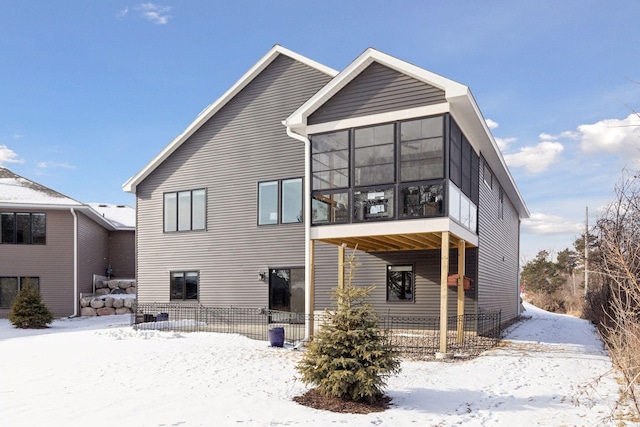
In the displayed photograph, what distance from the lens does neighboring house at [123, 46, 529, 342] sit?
40.7 ft

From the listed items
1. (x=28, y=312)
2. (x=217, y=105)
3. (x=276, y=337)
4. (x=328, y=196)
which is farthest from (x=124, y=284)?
(x=328, y=196)

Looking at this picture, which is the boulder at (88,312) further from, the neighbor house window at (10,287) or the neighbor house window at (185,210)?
the neighbor house window at (185,210)

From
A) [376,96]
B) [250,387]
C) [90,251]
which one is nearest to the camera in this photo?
[250,387]

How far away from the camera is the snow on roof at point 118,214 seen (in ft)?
95.2

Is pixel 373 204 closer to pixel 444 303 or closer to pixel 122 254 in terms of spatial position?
pixel 444 303

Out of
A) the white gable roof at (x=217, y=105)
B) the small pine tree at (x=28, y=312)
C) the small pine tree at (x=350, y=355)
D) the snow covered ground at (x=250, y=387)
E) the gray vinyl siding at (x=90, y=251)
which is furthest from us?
the gray vinyl siding at (x=90, y=251)

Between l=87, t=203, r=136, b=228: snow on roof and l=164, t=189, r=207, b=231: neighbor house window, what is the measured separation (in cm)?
944

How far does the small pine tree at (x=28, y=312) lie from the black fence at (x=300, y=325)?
3631mm

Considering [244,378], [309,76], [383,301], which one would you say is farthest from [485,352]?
[309,76]

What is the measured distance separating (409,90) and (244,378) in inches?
324

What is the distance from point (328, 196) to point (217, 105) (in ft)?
25.6

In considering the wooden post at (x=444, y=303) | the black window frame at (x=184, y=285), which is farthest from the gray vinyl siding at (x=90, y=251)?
the wooden post at (x=444, y=303)

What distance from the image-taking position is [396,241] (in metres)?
14.1

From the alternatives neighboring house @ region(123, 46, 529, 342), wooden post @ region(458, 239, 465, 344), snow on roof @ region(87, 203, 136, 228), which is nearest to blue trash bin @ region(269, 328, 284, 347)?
neighboring house @ region(123, 46, 529, 342)
